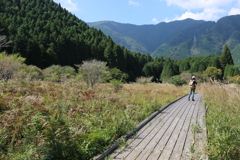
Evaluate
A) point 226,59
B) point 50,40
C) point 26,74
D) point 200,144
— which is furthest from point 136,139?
point 226,59

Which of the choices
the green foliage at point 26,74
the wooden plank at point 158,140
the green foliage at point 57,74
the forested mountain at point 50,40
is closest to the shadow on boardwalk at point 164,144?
the wooden plank at point 158,140

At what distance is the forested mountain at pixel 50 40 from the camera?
39.0 meters

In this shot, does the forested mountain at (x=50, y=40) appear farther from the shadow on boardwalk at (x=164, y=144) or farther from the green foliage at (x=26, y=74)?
the shadow on boardwalk at (x=164, y=144)

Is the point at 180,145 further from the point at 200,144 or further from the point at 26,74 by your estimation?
the point at 26,74

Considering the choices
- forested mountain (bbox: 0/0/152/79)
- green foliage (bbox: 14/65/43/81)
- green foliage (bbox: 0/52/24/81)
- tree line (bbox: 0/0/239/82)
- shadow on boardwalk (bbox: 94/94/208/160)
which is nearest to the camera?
shadow on boardwalk (bbox: 94/94/208/160)

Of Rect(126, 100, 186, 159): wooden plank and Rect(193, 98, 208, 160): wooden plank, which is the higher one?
Rect(193, 98, 208, 160): wooden plank

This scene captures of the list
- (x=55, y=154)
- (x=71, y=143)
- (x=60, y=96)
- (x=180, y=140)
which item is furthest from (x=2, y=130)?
(x=60, y=96)

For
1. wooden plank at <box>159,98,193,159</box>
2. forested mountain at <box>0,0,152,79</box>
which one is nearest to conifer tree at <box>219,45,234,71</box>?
forested mountain at <box>0,0,152,79</box>

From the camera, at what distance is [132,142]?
3.90 meters

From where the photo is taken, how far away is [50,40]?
161ft

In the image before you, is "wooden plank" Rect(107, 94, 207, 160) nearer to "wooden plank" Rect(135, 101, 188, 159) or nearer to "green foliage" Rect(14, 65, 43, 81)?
"wooden plank" Rect(135, 101, 188, 159)

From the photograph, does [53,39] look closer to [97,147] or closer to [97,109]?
[97,109]

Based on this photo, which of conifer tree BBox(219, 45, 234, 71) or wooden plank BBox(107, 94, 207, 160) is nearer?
wooden plank BBox(107, 94, 207, 160)

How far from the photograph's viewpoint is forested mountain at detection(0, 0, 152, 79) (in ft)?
128
